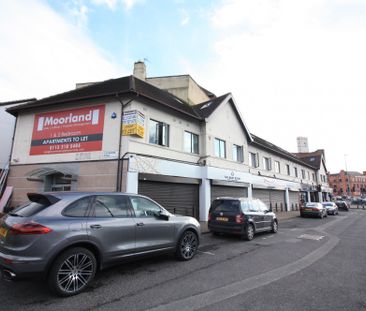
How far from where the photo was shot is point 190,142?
15.9 m

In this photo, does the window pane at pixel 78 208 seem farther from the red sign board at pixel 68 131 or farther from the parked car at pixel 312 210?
the parked car at pixel 312 210

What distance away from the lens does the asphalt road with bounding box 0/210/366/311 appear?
3.83 m

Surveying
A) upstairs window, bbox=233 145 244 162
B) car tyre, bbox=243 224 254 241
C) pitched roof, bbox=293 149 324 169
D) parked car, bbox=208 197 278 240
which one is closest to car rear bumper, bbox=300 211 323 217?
upstairs window, bbox=233 145 244 162

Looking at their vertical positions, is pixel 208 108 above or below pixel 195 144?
above

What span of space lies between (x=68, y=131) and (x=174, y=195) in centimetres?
695

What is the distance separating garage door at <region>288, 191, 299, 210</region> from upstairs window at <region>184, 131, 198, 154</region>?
1884cm

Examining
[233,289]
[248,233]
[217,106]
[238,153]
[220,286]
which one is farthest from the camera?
[238,153]

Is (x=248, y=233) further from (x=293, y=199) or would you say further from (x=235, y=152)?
(x=293, y=199)

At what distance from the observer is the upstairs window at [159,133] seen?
13344mm

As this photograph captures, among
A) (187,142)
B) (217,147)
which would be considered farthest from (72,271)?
(217,147)

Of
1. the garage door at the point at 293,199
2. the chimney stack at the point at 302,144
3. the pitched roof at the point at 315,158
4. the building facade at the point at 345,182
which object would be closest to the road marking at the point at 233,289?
the garage door at the point at 293,199

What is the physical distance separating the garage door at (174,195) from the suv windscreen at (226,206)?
3.73 metres

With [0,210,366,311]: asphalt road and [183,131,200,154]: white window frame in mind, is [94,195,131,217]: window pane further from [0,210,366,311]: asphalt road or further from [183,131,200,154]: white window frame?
[183,131,200,154]: white window frame

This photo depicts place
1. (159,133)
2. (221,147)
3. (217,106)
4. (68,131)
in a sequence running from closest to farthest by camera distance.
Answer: (68,131) < (159,133) < (217,106) < (221,147)
